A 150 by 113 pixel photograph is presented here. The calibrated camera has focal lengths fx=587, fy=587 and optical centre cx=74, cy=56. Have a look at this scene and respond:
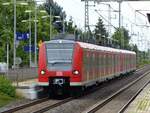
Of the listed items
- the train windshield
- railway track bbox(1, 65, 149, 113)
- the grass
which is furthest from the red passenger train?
the grass

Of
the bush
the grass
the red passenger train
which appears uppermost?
the red passenger train

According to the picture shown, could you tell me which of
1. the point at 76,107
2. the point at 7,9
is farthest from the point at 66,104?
the point at 7,9

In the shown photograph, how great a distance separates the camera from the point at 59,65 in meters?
27.4

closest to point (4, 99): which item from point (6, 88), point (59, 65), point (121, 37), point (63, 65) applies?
point (6, 88)

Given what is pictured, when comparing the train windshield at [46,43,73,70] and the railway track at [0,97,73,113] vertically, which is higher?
the train windshield at [46,43,73,70]

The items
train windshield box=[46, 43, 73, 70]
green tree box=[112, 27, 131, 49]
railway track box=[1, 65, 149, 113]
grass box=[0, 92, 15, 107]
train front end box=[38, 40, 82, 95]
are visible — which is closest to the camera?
railway track box=[1, 65, 149, 113]

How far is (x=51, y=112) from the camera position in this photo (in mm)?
21469

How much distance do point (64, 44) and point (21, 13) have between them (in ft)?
200

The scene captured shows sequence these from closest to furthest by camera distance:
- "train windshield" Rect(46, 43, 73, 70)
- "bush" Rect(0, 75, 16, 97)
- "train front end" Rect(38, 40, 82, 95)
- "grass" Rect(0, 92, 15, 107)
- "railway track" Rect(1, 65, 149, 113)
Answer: "railway track" Rect(1, 65, 149, 113) → "grass" Rect(0, 92, 15, 107) → "train front end" Rect(38, 40, 82, 95) → "train windshield" Rect(46, 43, 73, 70) → "bush" Rect(0, 75, 16, 97)

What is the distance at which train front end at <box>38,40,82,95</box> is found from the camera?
27.2 m

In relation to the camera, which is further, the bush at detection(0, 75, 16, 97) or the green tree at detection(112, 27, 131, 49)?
the green tree at detection(112, 27, 131, 49)

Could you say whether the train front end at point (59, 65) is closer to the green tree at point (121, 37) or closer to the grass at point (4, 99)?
the grass at point (4, 99)

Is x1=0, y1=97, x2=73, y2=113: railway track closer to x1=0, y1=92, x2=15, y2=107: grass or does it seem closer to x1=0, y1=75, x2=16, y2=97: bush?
x1=0, y1=92, x2=15, y2=107: grass

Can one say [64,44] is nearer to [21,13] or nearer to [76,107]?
[76,107]
